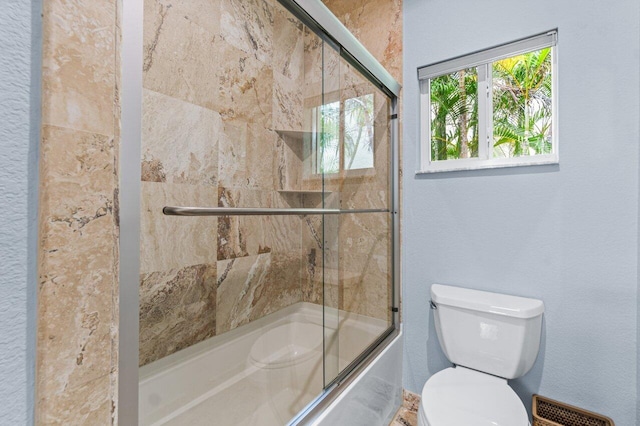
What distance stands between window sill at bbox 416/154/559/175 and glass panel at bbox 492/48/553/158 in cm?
6

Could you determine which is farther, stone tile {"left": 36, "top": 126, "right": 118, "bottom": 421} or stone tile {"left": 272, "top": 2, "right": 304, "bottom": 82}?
stone tile {"left": 272, "top": 2, "right": 304, "bottom": 82}

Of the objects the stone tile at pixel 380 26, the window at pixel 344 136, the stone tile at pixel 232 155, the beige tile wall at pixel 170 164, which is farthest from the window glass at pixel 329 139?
the stone tile at pixel 380 26

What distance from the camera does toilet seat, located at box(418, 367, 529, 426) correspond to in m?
1.05

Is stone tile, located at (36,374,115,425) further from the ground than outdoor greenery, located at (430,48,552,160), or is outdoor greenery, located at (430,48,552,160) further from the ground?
outdoor greenery, located at (430,48,552,160)

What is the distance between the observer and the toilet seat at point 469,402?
1053mm

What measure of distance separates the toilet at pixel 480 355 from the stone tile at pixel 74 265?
1112 mm

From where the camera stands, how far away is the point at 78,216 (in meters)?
0.43

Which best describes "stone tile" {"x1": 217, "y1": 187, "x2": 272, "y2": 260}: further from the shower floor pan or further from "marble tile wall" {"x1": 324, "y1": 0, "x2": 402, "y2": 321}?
"marble tile wall" {"x1": 324, "y1": 0, "x2": 402, "y2": 321}

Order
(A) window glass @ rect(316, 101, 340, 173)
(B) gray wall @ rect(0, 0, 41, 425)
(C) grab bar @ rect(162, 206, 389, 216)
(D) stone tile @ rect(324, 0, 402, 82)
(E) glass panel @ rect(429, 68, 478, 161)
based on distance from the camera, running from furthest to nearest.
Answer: (D) stone tile @ rect(324, 0, 402, 82), (E) glass panel @ rect(429, 68, 478, 161), (A) window glass @ rect(316, 101, 340, 173), (C) grab bar @ rect(162, 206, 389, 216), (B) gray wall @ rect(0, 0, 41, 425)

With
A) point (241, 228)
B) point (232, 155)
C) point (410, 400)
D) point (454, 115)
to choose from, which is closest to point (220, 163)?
point (232, 155)

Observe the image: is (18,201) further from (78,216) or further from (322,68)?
(322,68)

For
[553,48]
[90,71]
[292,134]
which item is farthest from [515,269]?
[90,71]

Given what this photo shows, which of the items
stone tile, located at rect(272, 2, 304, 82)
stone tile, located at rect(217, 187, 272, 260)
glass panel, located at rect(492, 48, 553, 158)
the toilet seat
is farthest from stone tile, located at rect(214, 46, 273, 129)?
the toilet seat

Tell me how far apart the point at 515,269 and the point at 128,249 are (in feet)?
5.36
